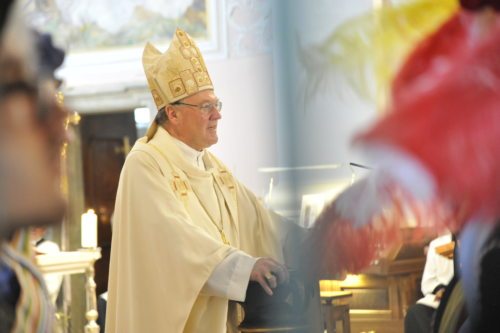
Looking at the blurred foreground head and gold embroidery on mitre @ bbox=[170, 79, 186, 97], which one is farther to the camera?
gold embroidery on mitre @ bbox=[170, 79, 186, 97]

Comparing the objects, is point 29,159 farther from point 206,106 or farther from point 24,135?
point 206,106

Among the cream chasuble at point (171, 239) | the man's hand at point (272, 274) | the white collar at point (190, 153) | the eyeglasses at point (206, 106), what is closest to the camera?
the man's hand at point (272, 274)

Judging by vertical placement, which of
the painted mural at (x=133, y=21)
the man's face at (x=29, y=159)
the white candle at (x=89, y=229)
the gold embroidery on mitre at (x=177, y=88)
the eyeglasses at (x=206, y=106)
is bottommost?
the white candle at (x=89, y=229)

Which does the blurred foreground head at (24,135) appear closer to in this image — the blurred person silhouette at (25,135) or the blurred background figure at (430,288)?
the blurred person silhouette at (25,135)

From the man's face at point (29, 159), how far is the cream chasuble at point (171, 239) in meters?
2.12

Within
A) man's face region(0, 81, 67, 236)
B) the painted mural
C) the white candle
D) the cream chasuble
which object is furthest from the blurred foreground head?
the painted mural

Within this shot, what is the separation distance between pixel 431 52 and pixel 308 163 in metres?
0.15

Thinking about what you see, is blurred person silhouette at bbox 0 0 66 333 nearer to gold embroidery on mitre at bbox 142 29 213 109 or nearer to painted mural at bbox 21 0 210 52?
gold embroidery on mitre at bbox 142 29 213 109

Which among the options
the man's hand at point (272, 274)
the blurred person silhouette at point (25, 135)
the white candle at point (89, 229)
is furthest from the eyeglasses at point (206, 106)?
the white candle at point (89, 229)

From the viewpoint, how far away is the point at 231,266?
2.82 metres

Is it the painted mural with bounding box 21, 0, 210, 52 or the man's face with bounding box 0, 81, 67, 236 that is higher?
the painted mural with bounding box 21, 0, 210, 52

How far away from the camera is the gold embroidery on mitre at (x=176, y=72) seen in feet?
11.7

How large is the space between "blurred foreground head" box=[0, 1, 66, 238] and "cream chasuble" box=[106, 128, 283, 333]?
2.12 m

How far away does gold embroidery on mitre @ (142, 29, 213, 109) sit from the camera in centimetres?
357
